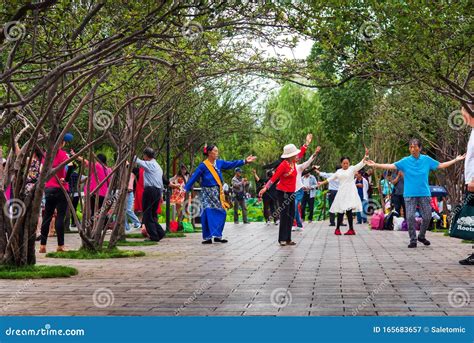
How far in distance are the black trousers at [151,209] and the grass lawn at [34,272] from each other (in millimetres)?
7034

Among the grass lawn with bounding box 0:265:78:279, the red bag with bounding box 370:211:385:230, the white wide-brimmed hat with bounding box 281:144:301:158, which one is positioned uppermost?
the white wide-brimmed hat with bounding box 281:144:301:158

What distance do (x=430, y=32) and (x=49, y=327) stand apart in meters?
7.91

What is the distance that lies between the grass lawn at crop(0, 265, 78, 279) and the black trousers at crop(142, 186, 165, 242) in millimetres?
7034

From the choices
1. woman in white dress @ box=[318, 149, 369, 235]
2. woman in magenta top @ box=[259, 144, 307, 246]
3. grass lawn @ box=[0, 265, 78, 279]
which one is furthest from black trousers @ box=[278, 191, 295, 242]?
grass lawn @ box=[0, 265, 78, 279]

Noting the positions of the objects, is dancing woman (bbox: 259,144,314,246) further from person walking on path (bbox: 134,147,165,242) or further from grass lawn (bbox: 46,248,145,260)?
grass lawn (bbox: 46,248,145,260)

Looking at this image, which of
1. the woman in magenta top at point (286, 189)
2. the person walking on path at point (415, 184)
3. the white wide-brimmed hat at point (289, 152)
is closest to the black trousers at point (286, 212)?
the woman in magenta top at point (286, 189)

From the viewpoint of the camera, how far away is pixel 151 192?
18297mm

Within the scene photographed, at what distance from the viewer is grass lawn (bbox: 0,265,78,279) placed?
1045 centimetres

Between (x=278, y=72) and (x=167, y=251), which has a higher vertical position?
(x=278, y=72)

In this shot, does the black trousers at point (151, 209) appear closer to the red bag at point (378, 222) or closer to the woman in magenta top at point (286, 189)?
the woman in magenta top at point (286, 189)

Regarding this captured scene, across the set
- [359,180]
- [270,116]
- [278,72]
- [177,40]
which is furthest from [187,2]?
[270,116]

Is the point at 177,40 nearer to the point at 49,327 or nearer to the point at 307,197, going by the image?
the point at 49,327

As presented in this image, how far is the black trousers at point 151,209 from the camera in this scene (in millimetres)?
18297

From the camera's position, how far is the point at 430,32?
41.3 ft
